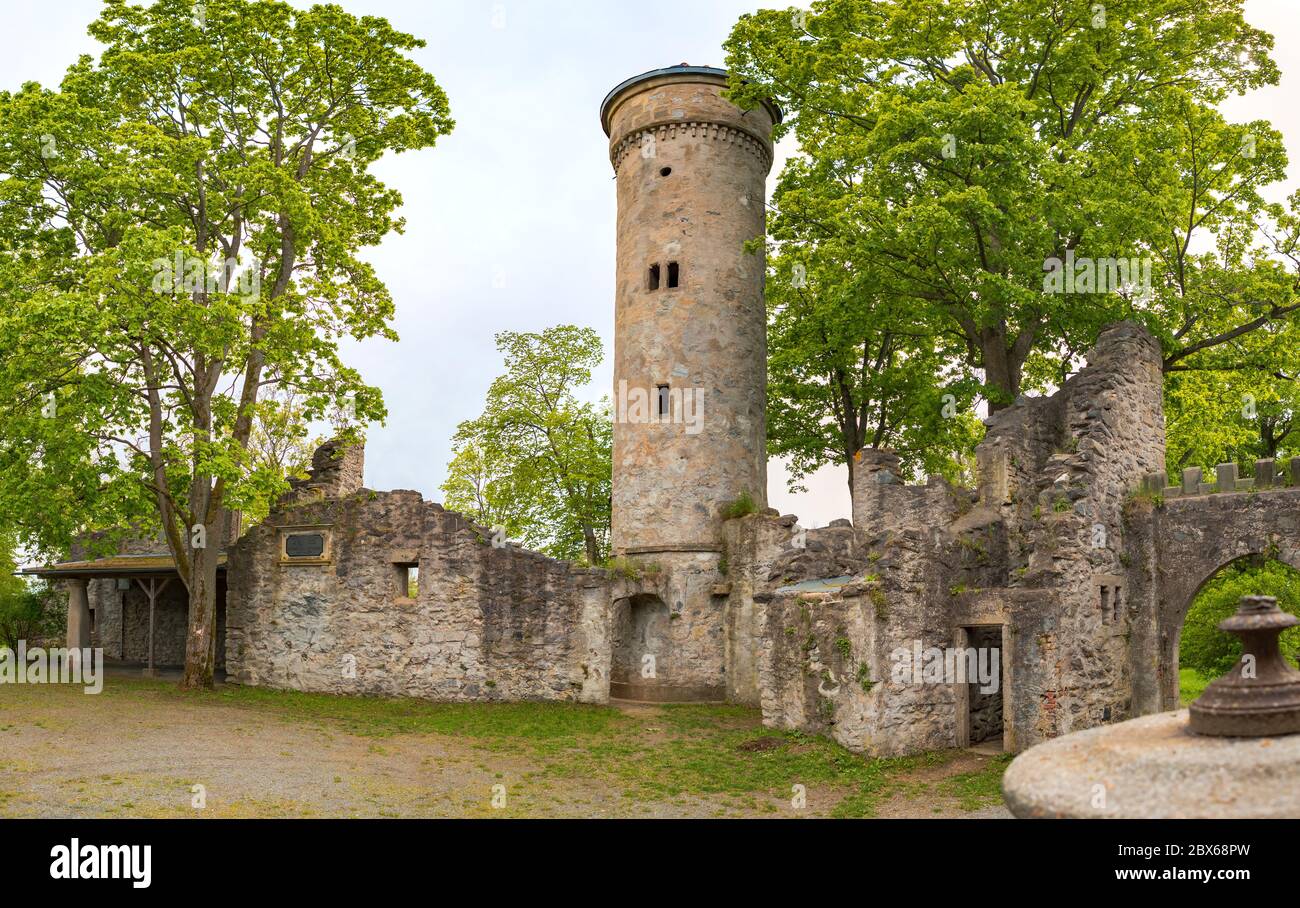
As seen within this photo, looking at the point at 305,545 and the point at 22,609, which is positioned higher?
the point at 305,545

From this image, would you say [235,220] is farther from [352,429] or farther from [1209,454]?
[1209,454]

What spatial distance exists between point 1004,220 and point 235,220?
16275 millimetres

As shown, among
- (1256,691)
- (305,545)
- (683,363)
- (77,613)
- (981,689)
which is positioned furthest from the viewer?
(77,613)

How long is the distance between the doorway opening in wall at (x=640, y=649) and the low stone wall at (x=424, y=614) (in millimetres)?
1866

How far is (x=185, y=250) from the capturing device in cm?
1850

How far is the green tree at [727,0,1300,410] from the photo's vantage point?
755 inches

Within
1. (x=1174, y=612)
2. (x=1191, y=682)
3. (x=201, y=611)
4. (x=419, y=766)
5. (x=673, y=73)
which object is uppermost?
(x=673, y=73)

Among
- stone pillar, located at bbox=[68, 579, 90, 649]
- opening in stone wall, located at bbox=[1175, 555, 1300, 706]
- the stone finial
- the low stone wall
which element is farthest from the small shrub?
the stone finial

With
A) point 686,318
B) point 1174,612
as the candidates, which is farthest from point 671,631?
point 1174,612

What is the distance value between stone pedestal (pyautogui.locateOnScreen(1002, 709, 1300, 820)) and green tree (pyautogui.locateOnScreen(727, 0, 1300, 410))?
45.0ft

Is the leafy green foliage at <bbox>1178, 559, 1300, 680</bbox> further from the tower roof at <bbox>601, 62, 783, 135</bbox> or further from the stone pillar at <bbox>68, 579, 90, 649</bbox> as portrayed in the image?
the stone pillar at <bbox>68, 579, 90, 649</bbox>

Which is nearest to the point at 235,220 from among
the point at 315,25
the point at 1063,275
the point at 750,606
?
the point at 315,25

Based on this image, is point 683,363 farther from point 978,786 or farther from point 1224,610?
point 1224,610

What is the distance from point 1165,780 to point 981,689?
11987 millimetres
